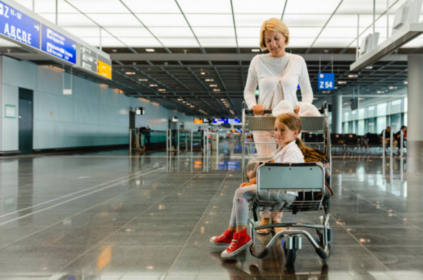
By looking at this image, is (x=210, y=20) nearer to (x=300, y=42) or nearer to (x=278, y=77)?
(x=300, y=42)

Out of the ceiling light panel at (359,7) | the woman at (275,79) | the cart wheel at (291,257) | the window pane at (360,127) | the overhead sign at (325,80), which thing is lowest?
the cart wheel at (291,257)

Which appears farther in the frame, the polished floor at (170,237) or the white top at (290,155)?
the white top at (290,155)

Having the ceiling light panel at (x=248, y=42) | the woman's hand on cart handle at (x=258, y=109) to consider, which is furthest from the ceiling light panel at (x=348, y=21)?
the woman's hand on cart handle at (x=258, y=109)

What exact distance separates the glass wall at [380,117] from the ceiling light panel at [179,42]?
1082 inches

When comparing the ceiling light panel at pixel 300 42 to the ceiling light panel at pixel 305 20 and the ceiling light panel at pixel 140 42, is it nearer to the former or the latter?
the ceiling light panel at pixel 305 20

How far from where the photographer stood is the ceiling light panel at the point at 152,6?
37.4ft

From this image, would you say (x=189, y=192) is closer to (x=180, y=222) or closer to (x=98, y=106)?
(x=180, y=222)

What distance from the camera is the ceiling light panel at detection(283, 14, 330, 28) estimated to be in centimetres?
1253

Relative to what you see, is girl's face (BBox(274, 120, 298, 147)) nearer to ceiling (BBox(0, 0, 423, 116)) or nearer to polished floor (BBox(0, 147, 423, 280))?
polished floor (BBox(0, 147, 423, 280))

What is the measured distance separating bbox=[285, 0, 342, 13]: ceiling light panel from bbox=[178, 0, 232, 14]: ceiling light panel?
1.91m

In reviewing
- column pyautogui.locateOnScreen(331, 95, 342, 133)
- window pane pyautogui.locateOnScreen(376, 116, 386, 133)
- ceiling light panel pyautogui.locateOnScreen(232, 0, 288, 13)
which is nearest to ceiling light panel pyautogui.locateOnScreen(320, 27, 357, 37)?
ceiling light panel pyautogui.locateOnScreen(232, 0, 288, 13)

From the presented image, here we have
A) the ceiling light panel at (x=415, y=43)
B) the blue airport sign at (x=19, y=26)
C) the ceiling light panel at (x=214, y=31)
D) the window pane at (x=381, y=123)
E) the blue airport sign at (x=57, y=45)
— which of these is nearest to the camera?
the blue airport sign at (x=19, y=26)

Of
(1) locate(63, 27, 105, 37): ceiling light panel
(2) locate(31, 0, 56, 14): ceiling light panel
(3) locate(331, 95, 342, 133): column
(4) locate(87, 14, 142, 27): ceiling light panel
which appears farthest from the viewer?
(3) locate(331, 95, 342, 133): column

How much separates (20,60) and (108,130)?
42.2ft
